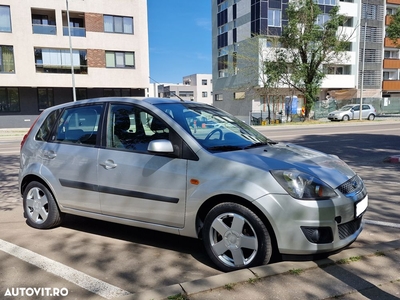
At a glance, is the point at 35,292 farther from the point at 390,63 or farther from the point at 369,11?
the point at 390,63

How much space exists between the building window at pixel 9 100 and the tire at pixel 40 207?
28355 mm

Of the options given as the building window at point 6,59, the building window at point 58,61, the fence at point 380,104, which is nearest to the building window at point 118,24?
the building window at point 58,61

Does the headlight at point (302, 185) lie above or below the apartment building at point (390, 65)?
below

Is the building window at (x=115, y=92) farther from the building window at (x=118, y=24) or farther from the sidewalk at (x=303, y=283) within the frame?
the sidewalk at (x=303, y=283)

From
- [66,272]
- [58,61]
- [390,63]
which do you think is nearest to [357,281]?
[66,272]

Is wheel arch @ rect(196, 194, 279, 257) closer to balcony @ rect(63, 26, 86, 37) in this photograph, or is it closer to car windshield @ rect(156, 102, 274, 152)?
car windshield @ rect(156, 102, 274, 152)

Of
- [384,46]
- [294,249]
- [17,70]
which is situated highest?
[384,46]

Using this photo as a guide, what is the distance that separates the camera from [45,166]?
459 cm

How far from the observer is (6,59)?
27.9m

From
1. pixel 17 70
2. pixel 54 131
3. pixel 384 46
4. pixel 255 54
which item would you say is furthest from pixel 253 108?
pixel 54 131

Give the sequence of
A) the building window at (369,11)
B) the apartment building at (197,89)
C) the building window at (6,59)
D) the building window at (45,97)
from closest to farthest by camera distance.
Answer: the building window at (6,59)
the building window at (45,97)
the building window at (369,11)
the apartment building at (197,89)

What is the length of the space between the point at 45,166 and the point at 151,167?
170 cm

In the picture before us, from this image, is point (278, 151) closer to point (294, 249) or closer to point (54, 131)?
point (294, 249)

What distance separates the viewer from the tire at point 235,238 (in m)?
3.22
